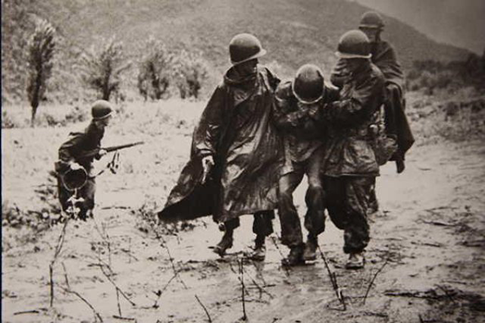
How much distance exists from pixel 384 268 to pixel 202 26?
3639 mm

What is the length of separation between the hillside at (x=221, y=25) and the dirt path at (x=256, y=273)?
1660 millimetres

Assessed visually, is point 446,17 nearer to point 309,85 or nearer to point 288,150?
A: point 309,85

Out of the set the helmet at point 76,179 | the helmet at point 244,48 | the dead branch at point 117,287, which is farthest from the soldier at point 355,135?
the helmet at point 76,179

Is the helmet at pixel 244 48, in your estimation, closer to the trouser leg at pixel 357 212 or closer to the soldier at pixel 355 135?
the soldier at pixel 355 135

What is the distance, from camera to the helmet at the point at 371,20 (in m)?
5.99

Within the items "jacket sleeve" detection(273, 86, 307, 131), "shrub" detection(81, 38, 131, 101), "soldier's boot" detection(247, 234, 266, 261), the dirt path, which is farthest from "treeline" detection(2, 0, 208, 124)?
"soldier's boot" detection(247, 234, 266, 261)

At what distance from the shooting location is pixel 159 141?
868 centimetres

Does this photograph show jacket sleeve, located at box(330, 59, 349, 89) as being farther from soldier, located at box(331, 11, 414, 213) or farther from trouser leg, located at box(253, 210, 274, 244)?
trouser leg, located at box(253, 210, 274, 244)

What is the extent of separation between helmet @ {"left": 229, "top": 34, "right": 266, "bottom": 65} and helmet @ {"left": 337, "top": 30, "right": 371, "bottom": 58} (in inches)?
26.0

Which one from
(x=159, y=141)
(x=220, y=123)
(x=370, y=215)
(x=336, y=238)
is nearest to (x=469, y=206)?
(x=370, y=215)

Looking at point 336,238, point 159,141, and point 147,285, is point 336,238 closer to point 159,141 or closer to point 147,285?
point 147,285

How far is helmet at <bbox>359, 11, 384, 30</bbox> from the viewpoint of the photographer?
5.99 meters

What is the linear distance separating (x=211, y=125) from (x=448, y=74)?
444 cm

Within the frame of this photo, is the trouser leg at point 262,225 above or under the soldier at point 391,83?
under
